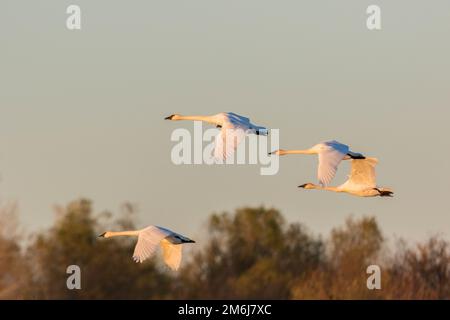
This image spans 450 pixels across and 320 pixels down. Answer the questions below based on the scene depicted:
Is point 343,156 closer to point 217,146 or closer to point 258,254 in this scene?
point 217,146

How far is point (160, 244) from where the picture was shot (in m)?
43.1

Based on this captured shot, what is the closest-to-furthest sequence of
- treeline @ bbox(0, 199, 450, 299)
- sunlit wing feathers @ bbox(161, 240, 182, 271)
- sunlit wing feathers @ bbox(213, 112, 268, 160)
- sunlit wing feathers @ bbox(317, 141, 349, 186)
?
sunlit wing feathers @ bbox(317, 141, 349, 186) < sunlit wing feathers @ bbox(213, 112, 268, 160) < sunlit wing feathers @ bbox(161, 240, 182, 271) < treeline @ bbox(0, 199, 450, 299)

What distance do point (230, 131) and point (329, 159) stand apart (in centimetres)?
216

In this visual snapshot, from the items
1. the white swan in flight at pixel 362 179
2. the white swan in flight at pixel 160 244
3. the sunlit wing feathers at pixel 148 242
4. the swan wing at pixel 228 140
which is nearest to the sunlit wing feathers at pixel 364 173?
the white swan in flight at pixel 362 179

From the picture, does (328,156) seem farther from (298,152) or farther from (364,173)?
(298,152)

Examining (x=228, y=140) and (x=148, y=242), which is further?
(x=148, y=242)

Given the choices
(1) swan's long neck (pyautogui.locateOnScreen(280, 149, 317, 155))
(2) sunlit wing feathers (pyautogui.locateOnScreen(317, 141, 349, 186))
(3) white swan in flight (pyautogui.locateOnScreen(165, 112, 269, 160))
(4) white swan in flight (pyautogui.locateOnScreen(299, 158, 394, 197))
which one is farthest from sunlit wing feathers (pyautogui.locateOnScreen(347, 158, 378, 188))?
(3) white swan in flight (pyautogui.locateOnScreen(165, 112, 269, 160))

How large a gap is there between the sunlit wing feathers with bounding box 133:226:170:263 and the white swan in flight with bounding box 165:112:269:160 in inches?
93.8

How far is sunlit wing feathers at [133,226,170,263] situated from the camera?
131ft

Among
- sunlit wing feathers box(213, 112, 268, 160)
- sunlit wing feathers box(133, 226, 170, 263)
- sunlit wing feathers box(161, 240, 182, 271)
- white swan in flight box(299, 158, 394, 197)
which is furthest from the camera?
white swan in flight box(299, 158, 394, 197)

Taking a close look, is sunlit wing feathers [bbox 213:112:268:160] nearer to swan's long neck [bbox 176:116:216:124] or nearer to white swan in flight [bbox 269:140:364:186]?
swan's long neck [bbox 176:116:216:124]

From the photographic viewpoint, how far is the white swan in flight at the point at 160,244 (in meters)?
40.0

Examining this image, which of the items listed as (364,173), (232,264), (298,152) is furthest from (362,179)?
(232,264)
